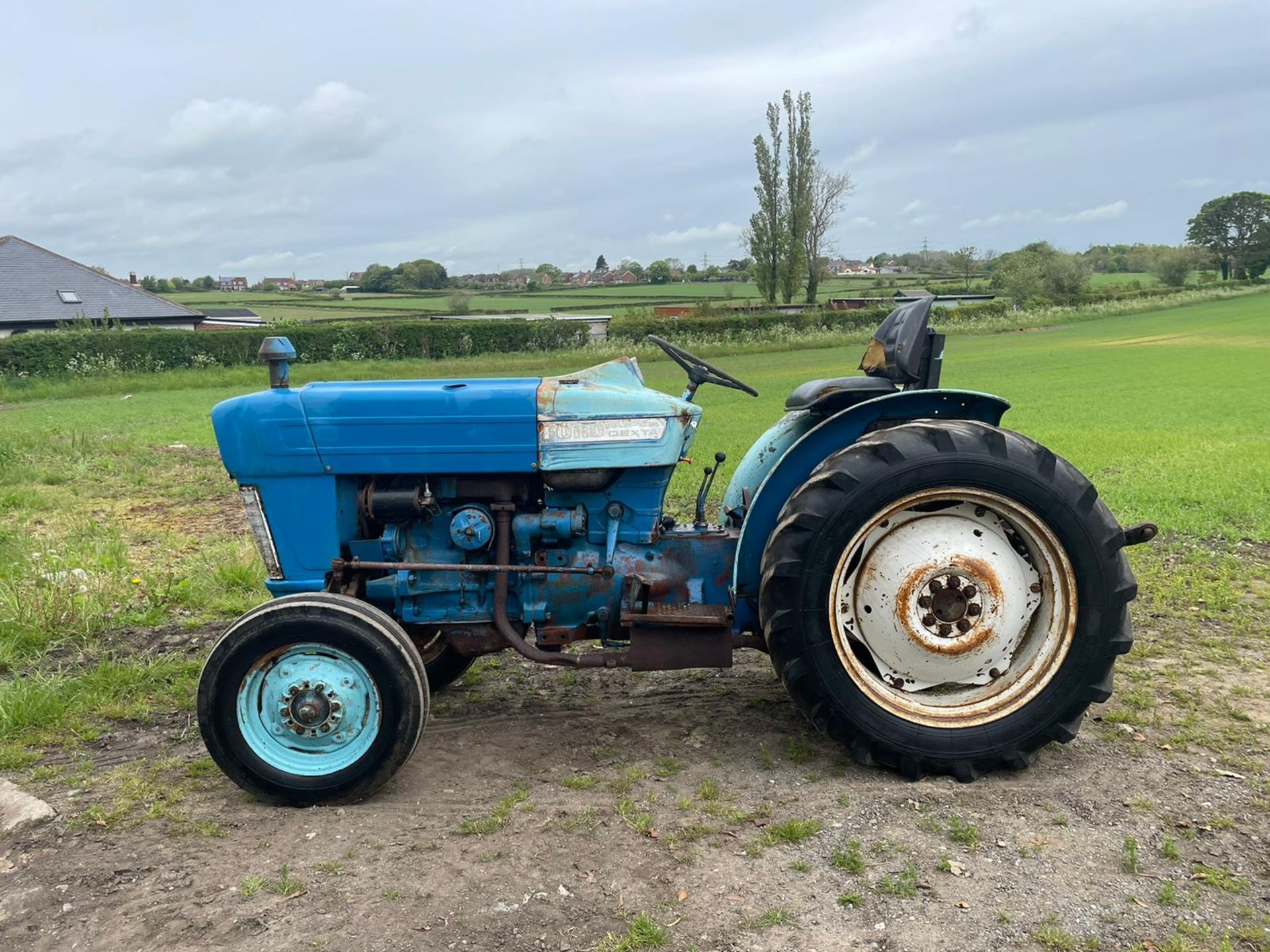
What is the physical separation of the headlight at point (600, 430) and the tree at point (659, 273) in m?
63.1

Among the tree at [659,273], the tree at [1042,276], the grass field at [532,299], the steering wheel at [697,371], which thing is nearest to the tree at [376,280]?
the grass field at [532,299]

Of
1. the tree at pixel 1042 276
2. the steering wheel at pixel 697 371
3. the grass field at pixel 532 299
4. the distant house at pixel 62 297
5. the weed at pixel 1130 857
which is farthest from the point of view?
the grass field at pixel 532 299

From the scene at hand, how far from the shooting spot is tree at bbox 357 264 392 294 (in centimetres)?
6794

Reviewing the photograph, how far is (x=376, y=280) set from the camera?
68.4m

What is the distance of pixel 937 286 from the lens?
51750 mm

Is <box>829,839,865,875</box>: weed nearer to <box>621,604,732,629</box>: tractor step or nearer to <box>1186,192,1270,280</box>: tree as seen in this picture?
<box>621,604,732,629</box>: tractor step

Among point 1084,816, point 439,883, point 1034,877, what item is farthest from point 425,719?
point 1084,816

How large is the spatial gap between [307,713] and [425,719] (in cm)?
44

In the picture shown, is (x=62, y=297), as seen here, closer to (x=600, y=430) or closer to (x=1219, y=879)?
(x=600, y=430)

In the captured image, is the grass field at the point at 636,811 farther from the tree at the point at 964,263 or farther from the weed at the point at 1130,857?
the tree at the point at 964,263

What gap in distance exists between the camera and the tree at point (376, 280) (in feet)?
223

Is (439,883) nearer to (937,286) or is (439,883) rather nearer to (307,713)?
(307,713)

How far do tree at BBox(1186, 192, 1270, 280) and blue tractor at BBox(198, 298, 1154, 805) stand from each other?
74102mm

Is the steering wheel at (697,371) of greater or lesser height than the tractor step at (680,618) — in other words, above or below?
above
